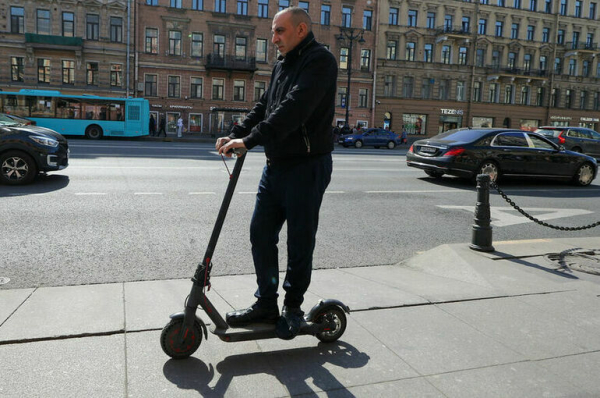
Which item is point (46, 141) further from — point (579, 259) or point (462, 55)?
point (462, 55)

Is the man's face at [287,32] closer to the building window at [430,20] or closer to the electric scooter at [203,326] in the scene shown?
the electric scooter at [203,326]

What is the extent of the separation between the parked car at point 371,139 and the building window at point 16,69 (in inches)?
952

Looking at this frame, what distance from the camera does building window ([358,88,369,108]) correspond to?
46406 millimetres

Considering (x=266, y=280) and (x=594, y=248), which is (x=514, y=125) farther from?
(x=266, y=280)

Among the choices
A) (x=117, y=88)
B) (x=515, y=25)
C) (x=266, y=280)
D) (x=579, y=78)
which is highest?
(x=515, y=25)

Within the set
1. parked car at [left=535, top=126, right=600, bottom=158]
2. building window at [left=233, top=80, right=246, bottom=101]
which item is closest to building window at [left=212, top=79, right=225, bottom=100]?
building window at [left=233, top=80, right=246, bottom=101]

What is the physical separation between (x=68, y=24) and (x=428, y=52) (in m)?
30.7

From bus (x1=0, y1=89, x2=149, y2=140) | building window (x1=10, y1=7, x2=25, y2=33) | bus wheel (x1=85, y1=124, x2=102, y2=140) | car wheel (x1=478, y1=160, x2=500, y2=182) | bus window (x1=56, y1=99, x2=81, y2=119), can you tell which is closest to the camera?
car wheel (x1=478, y1=160, x2=500, y2=182)

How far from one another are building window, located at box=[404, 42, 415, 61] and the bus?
2730 centimetres

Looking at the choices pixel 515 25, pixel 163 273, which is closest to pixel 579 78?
pixel 515 25

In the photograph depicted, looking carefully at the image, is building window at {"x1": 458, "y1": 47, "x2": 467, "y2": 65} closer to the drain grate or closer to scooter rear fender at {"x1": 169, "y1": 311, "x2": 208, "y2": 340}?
the drain grate

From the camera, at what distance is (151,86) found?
A: 40969mm

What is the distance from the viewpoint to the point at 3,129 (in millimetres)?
9703

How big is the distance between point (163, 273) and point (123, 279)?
365 millimetres
